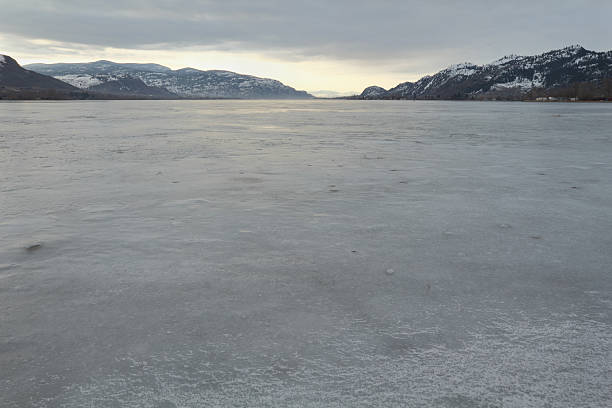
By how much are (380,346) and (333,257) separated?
1936 mm

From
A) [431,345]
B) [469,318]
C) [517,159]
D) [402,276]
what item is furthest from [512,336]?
[517,159]

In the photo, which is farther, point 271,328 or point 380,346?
point 271,328

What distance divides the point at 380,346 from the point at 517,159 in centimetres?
1180

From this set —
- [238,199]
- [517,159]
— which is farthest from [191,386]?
[517,159]

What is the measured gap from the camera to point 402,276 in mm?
4418

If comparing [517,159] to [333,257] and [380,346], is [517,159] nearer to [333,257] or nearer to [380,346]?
[333,257]

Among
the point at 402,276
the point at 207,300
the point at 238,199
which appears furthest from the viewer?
the point at 238,199

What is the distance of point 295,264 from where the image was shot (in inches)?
187

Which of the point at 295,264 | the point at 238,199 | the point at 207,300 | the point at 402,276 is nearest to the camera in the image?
the point at 207,300

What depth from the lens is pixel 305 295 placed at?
13.0 feet

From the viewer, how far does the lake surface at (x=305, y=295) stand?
2680 millimetres

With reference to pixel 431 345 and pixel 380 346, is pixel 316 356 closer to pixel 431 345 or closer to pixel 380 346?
pixel 380 346

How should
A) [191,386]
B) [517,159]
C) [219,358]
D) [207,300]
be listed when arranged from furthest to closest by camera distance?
[517,159], [207,300], [219,358], [191,386]

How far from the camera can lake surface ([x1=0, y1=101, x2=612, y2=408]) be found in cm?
268
